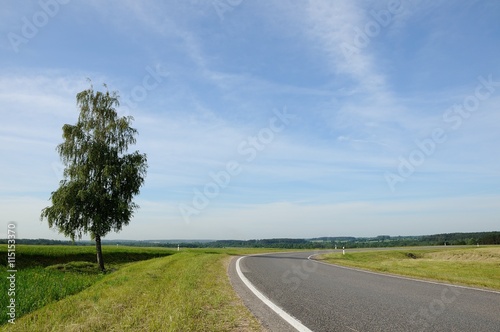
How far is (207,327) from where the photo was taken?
18.4 ft

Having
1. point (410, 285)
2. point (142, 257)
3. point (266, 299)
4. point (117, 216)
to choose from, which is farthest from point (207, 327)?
point (142, 257)

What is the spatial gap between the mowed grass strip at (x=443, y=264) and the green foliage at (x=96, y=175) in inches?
660

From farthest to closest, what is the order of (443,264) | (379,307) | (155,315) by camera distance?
1. (443,264)
2. (379,307)
3. (155,315)

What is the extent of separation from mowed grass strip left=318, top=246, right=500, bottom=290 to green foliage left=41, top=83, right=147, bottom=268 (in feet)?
55.0

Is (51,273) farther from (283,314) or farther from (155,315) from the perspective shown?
(283,314)

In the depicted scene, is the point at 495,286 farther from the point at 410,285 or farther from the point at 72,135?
the point at 72,135

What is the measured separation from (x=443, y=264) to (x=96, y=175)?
26.1 m

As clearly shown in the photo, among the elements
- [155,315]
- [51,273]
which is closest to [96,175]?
[51,273]

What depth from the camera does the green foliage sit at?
88.4ft

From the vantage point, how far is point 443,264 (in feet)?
78.5

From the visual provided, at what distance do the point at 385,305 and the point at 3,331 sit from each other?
281 inches

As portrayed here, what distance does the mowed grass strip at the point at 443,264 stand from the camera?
41.5 feet

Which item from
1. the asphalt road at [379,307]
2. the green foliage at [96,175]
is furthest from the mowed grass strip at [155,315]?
the green foliage at [96,175]

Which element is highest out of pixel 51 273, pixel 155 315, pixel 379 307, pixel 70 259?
pixel 155 315
